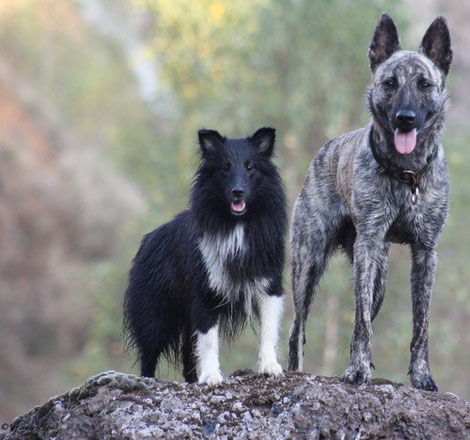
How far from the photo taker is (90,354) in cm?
2316

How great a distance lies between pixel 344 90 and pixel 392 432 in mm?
15089

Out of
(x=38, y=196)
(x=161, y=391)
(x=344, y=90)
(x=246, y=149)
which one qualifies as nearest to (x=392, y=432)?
(x=161, y=391)

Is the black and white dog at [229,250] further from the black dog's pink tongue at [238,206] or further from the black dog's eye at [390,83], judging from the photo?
Result: the black dog's eye at [390,83]

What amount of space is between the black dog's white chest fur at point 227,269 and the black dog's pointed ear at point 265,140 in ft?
2.42

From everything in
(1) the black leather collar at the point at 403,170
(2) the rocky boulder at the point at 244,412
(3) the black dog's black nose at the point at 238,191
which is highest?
(1) the black leather collar at the point at 403,170

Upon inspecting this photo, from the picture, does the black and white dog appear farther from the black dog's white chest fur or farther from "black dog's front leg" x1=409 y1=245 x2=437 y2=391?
"black dog's front leg" x1=409 y1=245 x2=437 y2=391

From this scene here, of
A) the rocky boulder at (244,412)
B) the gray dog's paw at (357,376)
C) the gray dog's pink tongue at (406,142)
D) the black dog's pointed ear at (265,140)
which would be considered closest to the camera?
the rocky boulder at (244,412)

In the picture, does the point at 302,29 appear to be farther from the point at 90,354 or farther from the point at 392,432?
the point at 392,432

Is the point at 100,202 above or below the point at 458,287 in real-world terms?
above

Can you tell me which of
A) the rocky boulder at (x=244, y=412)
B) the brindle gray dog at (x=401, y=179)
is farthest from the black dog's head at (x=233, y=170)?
the rocky boulder at (x=244, y=412)

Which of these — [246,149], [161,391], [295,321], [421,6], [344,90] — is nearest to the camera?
[161,391]

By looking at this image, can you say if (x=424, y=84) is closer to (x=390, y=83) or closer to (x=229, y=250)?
(x=390, y=83)

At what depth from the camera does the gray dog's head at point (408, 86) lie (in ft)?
24.0

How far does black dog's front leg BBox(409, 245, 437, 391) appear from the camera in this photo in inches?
298
